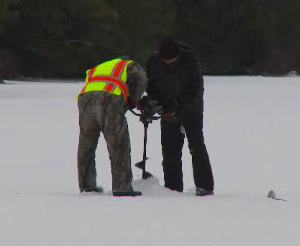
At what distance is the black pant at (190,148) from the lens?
752 cm

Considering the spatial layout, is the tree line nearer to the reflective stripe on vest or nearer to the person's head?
the person's head

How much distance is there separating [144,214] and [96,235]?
2.39ft

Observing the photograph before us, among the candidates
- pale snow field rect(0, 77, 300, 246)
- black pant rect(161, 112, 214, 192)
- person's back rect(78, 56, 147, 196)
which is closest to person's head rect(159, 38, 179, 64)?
person's back rect(78, 56, 147, 196)

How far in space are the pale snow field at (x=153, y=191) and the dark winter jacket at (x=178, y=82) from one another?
698 millimetres

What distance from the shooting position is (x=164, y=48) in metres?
7.32

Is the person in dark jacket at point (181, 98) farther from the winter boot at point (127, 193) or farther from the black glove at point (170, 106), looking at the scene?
the winter boot at point (127, 193)

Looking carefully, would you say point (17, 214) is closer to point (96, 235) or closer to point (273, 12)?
point (96, 235)

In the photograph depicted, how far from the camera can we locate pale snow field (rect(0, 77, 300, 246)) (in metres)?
5.21

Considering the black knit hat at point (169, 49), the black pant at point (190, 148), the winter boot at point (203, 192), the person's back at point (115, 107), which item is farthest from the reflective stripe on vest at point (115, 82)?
the winter boot at point (203, 192)

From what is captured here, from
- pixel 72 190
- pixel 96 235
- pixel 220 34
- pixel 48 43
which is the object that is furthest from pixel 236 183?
pixel 220 34

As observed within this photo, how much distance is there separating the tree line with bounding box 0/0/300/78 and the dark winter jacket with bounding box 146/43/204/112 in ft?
118

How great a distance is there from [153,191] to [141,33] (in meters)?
49.6

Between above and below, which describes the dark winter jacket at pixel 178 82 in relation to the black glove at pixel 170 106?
above

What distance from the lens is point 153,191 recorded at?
7.29 m
